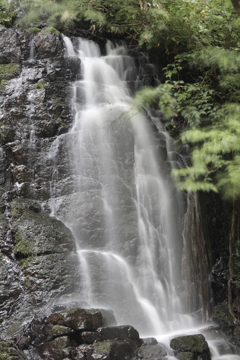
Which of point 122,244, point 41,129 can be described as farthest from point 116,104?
point 122,244

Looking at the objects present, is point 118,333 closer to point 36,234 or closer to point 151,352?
point 151,352

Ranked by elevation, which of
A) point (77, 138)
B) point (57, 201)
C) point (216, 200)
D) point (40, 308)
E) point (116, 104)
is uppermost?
point (116, 104)

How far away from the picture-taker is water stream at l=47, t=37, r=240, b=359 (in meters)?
6.30

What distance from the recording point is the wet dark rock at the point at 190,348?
5.14 m

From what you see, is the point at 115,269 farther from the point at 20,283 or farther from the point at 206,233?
the point at 206,233

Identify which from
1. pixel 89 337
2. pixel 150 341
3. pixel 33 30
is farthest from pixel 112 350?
pixel 33 30

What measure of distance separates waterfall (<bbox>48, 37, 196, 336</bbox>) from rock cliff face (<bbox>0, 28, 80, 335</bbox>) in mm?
359

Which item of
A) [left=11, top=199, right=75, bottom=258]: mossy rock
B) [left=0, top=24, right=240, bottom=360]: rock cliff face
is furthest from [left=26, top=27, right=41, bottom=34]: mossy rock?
[left=11, top=199, right=75, bottom=258]: mossy rock

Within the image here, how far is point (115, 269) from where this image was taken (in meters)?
6.52

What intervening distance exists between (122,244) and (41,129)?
125 inches

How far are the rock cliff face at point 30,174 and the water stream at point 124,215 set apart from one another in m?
0.34

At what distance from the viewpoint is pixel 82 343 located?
4840 millimetres

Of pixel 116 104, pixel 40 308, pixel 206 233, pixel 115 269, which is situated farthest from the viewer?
pixel 116 104

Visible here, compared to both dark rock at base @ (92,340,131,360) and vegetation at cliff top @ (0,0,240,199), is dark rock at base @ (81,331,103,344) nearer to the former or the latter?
dark rock at base @ (92,340,131,360)
